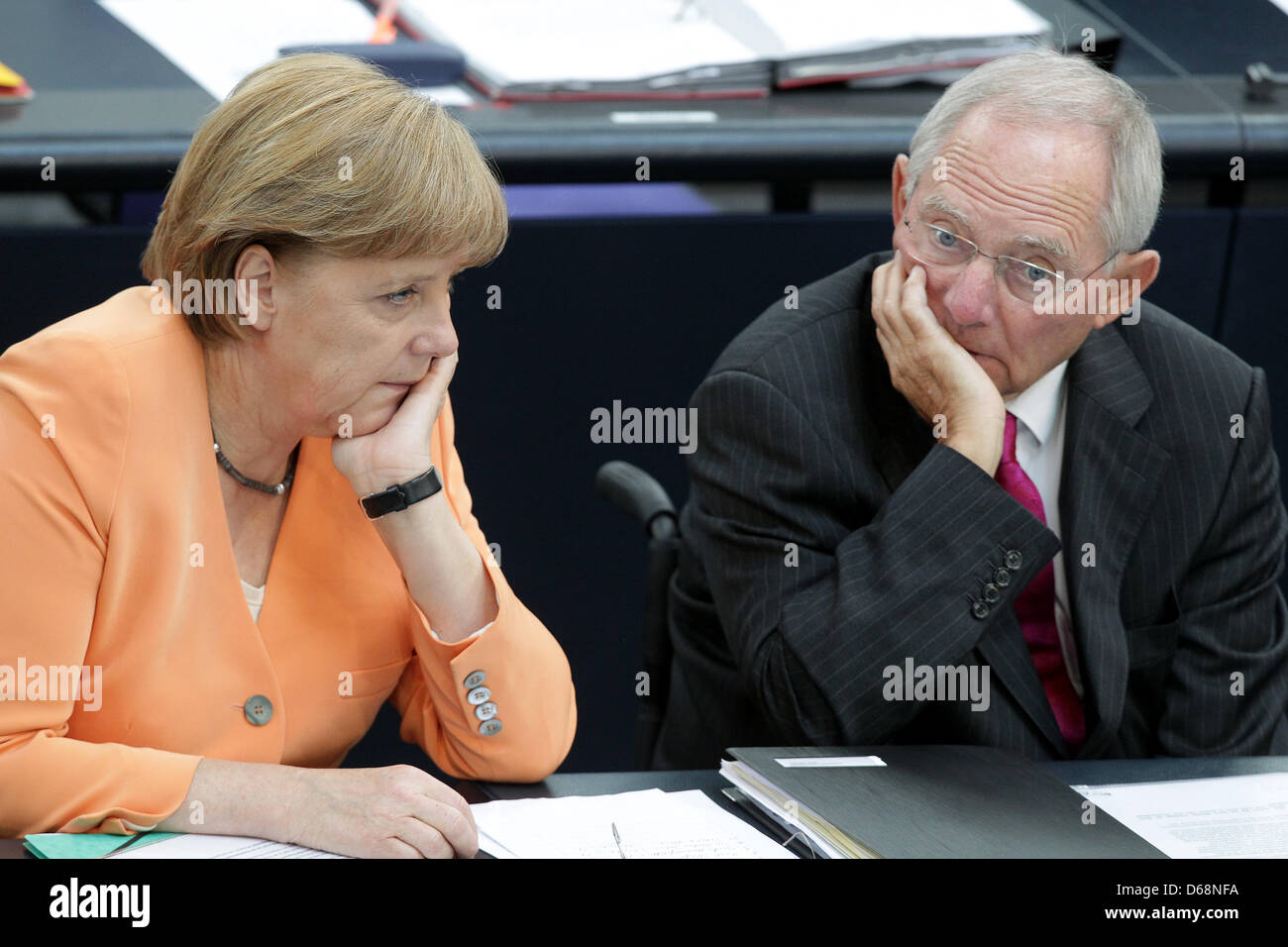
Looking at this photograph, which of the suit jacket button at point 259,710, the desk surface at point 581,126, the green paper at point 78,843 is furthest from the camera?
the desk surface at point 581,126

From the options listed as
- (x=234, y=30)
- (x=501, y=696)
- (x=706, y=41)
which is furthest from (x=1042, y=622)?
(x=234, y=30)

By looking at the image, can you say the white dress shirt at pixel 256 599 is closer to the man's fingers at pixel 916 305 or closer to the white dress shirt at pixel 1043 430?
the man's fingers at pixel 916 305

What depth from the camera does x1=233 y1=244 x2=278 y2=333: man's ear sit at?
1469 millimetres

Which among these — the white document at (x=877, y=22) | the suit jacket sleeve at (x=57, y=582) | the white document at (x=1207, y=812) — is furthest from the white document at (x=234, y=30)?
the white document at (x=1207, y=812)

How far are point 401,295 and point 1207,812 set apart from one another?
36.0 inches

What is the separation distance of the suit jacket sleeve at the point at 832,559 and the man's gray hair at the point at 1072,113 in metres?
0.36

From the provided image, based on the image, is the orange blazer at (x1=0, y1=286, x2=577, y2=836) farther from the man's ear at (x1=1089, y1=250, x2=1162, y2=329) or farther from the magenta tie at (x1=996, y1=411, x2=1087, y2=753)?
the man's ear at (x1=1089, y1=250, x2=1162, y2=329)

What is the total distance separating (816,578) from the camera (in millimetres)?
1720

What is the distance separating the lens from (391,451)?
5.13 ft

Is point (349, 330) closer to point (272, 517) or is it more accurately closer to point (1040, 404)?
point (272, 517)

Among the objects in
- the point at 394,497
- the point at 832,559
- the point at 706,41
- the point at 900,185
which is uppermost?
the point at 706,41

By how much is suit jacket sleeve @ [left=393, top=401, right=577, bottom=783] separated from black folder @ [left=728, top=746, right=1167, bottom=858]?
0.73 ft

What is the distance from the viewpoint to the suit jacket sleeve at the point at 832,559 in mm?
1647

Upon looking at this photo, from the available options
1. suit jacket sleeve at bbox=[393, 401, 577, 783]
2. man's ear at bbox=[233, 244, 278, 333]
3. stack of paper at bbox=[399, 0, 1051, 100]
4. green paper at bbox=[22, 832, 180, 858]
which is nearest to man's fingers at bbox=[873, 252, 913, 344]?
suit jacket sleeve at bbox=[393, 401, 577, 783]
